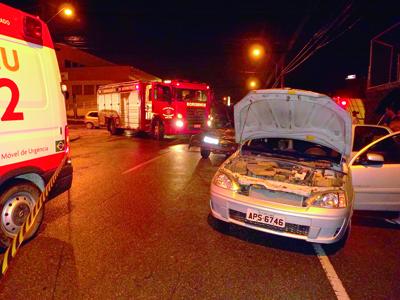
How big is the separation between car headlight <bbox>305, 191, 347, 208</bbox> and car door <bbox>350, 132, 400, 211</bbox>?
1237mm

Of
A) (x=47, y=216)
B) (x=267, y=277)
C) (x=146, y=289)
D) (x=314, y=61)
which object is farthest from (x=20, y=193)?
(x=314, y=61)

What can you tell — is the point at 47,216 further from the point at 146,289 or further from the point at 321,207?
the point at 321,207

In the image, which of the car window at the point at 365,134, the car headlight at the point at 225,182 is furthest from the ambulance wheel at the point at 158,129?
the car headlight at the point at 225,182

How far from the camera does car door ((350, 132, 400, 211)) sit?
4.72m

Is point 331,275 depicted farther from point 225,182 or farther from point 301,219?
point 225,182

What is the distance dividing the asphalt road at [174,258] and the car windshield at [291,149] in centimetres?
117

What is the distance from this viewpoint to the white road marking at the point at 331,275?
304 cm

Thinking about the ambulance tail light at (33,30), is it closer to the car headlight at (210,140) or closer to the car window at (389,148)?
the car window at (389,148)

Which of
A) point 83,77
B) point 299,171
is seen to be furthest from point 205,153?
point 83,77

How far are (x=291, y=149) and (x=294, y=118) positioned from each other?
765mm

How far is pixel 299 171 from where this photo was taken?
14.7ft

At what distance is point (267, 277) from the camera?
10.9 feet

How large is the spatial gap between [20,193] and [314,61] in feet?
95.8

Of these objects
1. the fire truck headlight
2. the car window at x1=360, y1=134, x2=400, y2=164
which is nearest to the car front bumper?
the car window at x1=360, y1=134, x2=400, y2=164
